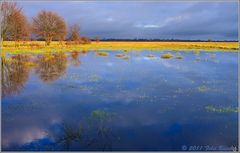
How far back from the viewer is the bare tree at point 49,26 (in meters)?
86.6

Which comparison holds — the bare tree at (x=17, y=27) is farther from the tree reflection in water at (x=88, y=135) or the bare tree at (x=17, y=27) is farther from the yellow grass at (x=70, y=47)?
the tree reflection in water at (x=88, y=135)

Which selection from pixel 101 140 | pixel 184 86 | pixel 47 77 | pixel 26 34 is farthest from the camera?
pixel 26 34

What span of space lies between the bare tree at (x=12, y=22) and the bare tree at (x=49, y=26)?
15512 millimetres

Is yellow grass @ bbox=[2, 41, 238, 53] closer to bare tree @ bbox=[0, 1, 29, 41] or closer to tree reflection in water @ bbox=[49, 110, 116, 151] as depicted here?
bare tree @ bbox=[0, 1, 29, 41]

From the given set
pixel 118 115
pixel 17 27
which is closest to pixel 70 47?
pixel 17 27

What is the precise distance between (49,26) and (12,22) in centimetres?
2122

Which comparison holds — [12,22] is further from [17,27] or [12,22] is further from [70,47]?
[70,47]

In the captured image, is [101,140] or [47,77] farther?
[47,77]

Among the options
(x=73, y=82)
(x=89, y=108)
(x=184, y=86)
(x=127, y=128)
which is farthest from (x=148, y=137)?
(x=73, y=82)

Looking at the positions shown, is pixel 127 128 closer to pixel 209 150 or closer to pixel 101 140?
pixel 101 140

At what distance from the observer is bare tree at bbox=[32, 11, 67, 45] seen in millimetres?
86625

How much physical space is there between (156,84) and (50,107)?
9.87 meters

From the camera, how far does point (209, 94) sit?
19734 millimetres

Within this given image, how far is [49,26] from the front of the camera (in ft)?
287
